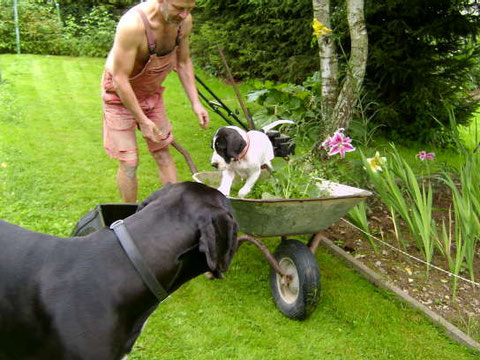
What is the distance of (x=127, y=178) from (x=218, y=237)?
6.04 ft

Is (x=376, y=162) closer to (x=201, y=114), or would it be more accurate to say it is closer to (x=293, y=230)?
(x=293, y=230)

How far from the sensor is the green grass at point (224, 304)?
2928 mm

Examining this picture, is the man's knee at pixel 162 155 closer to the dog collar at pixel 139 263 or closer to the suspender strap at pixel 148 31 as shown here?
the suspender strap at pixel 148 31

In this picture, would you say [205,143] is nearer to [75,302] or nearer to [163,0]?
[163,0]

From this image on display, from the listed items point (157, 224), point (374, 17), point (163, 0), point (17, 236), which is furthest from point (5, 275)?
point (374, 17)

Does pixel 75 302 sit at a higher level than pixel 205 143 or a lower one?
higher

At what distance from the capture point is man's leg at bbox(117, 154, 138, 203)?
3477 mm

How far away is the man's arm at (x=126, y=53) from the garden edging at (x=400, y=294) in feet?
6.48

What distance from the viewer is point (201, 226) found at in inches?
72.7

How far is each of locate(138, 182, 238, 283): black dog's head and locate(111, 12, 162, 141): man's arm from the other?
1.24m

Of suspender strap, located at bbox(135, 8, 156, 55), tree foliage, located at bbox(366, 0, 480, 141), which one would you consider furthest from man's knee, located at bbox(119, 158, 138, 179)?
tree foliage, located at bbox(366, 0, 480, 141)

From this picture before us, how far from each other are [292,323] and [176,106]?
6.41m

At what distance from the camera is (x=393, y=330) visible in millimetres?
3125

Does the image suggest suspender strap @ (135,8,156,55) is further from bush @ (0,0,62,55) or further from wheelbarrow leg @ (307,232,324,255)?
bush @ (0,0,62,55)
